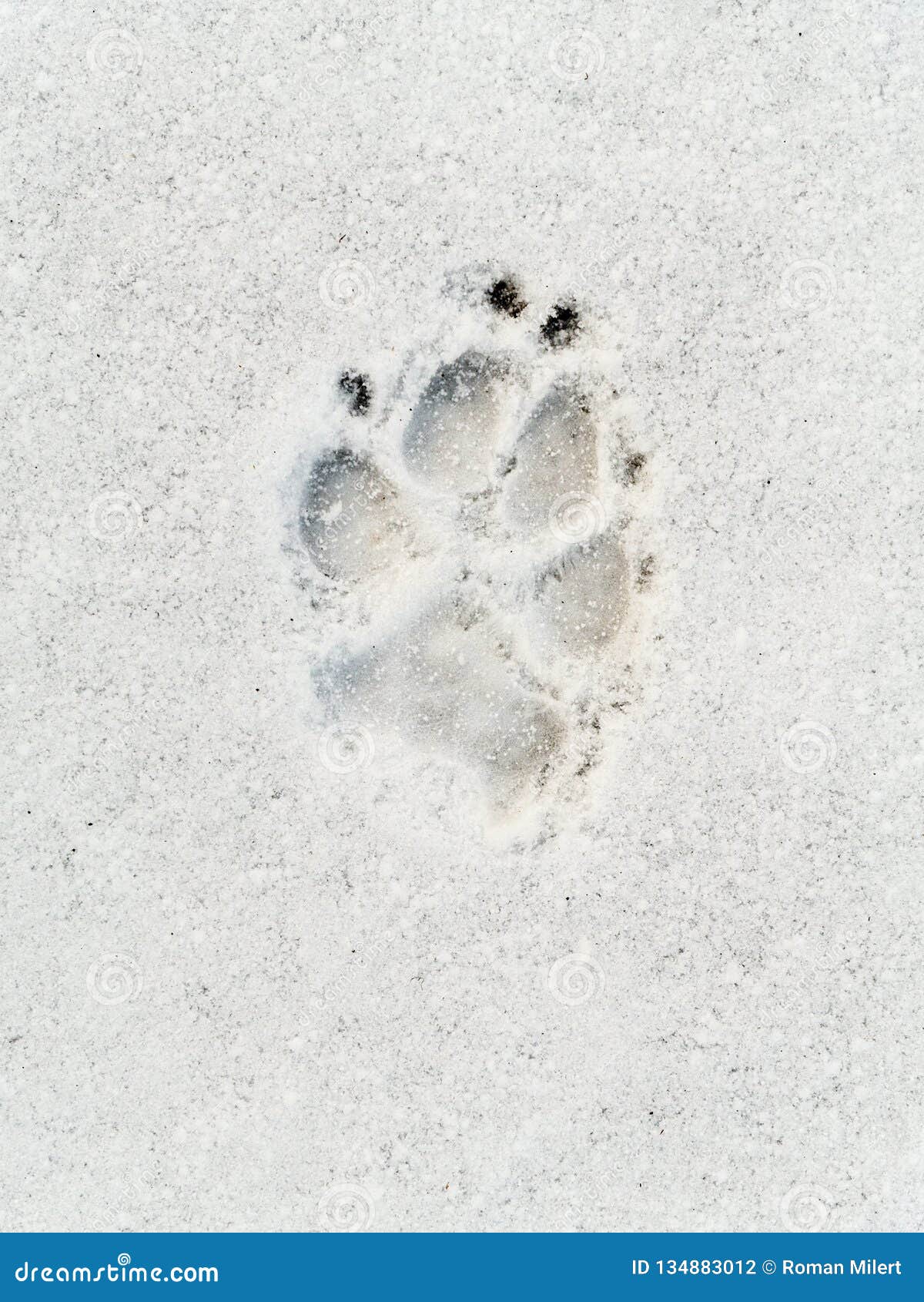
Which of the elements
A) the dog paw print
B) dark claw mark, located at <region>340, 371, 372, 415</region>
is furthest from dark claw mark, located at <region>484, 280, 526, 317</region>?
dark claw mark, located at <region>340, 371, 372, 415</region>

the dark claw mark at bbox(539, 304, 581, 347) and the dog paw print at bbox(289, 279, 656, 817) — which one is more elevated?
the dark claw mark at bbox(539, 304, 581, 347)

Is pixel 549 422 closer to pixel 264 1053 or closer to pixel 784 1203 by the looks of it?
pixel 264 1053

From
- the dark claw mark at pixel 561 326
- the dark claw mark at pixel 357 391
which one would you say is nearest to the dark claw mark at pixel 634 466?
the dark claw mark at pixel 561 326

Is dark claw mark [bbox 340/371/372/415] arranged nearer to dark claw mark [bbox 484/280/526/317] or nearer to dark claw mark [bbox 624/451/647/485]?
dark claw mark [bbox 484/280/526/317]

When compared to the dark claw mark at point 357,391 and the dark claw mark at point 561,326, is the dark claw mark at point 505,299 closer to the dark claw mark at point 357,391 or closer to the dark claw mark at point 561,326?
the dark claw mark at point 561,326

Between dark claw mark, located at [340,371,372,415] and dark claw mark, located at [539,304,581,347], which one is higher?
dark claw mark, located at [539,304,581,347]

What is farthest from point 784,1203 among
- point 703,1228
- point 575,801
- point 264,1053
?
point 264,1053

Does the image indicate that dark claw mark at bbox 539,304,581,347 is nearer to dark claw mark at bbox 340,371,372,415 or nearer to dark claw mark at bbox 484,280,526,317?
dark claw mark at bbox 484,280,526,317
